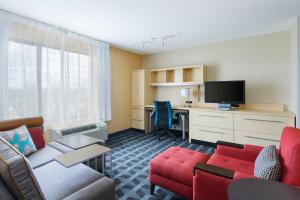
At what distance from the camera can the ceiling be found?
2219mm

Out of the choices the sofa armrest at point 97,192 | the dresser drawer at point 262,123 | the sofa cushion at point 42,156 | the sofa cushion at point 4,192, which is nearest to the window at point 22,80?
the sofa cushion at point 42,156

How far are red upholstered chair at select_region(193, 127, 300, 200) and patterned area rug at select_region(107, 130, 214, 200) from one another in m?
0.63

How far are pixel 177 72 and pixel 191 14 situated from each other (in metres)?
2.16

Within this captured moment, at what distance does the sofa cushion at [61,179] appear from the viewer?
4.29ft

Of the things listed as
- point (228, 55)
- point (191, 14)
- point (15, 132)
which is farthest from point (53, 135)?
point (228, 55)

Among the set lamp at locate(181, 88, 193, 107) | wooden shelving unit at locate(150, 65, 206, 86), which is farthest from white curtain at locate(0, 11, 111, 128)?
lamp at locate(181, 88, 193, 107)

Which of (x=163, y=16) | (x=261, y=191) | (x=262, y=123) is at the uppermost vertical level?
(x=163, y=16)

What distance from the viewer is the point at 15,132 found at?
1969 millimetres

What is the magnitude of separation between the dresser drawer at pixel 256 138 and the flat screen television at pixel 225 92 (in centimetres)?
68

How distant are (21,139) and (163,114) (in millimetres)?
2812

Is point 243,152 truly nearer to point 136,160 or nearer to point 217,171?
point 217,171

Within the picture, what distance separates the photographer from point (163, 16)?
8.54 ft

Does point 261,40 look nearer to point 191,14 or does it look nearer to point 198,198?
point 191,14

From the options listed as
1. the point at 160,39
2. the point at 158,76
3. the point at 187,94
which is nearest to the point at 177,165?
the point at 187,94
